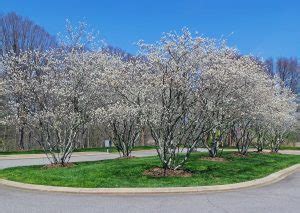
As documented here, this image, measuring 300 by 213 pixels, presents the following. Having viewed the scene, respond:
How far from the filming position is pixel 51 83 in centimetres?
1992

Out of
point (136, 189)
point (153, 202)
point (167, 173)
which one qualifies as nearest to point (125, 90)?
point (167, 173)

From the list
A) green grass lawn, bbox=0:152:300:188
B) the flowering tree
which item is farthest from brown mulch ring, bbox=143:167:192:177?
the flowering tree

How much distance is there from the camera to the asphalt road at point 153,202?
33.0 ft

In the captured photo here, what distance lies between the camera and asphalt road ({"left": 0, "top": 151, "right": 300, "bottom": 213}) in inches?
395

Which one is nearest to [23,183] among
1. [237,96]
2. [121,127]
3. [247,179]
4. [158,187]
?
[158,187]

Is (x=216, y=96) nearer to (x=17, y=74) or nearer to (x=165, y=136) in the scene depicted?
(x=165, y=136)

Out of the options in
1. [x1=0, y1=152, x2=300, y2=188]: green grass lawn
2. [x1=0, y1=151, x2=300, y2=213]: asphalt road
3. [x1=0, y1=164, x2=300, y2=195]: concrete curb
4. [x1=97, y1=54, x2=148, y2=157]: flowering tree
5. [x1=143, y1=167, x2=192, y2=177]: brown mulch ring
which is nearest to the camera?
[x1=0, y1=151, x2=300, y2=213]: asphalt road

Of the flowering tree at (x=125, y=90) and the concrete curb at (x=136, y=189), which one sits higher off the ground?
the flowering tree at (x=125, y=90)

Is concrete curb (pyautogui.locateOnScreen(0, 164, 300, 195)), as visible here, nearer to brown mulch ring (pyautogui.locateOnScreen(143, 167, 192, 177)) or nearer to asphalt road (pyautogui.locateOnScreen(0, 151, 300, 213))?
asphalt road (pyautogui.locateOnScreen(0, 151, 300, 213))

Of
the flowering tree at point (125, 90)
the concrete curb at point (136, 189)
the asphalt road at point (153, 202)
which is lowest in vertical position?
the asphalt road at point (153, 202)

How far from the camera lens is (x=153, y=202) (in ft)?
36.2

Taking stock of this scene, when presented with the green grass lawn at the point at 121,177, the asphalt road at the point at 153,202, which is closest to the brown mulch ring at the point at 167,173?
the green grass lawn at the point at 121,177

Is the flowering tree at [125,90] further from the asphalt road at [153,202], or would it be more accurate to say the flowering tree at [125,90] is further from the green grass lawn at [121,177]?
the asphalt road at [153,202]

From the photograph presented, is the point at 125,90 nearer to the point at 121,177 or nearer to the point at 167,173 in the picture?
the point at 167,173
